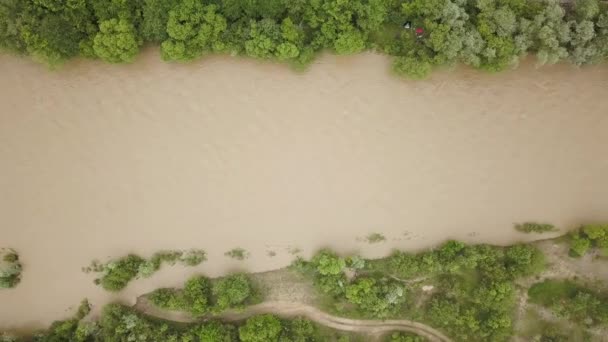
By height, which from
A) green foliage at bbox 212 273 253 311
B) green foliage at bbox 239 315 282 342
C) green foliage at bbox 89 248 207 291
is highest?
green foliage at bbox 89 248 207 291

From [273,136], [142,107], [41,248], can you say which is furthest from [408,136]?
[41,248]

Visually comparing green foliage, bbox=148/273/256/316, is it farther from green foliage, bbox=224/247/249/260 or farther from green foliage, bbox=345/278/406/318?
green foliage, bbox=345/278/406/318

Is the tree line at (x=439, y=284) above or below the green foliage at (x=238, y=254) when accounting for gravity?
below

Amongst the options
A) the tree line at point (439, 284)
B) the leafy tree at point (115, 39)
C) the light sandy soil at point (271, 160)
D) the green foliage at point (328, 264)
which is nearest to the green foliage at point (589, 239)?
the light sandy soil at point (271, 160)

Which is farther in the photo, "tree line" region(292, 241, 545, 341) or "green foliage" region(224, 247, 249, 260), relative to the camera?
"green foliage" region(224, 247, 249, 260)

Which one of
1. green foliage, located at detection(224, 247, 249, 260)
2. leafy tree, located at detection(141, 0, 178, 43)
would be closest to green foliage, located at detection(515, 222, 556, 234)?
green foliage, located at detection(224, 247, 249, 260)

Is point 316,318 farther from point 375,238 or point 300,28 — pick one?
point 300,28

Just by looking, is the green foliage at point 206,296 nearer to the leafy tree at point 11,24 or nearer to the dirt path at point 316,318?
the dirt path at point 316,318
